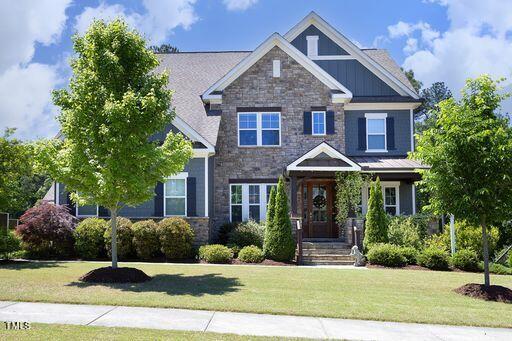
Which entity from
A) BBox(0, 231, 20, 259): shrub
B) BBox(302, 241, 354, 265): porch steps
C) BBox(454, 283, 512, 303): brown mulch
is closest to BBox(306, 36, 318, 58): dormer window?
BBox(302, 241, 354, 265): porch steps

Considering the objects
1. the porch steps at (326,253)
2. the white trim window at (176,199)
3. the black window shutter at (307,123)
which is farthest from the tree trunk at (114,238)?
the black window shutter at (307,123)

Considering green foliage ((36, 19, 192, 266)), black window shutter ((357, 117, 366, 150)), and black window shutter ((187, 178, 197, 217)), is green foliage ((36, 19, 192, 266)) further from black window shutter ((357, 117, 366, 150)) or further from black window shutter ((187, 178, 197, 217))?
black window shutter ((357, 117, 366, 150))

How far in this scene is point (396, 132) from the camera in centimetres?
2270

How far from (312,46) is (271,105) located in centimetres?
435

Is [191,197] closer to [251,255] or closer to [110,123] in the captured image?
[251,255]

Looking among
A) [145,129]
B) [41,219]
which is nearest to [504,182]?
[145,129]

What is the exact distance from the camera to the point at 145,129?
41.7ft

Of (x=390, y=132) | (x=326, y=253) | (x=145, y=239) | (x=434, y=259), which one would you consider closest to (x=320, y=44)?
(x=390, y=132)

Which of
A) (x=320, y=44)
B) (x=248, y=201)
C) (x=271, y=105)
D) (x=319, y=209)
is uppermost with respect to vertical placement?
(x=320, y=44)

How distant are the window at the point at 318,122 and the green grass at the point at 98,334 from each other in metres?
15.7

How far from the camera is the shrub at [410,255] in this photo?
57.0ft

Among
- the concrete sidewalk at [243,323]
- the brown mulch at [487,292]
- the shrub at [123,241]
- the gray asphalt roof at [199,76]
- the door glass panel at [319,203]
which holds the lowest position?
the brown mulch at [487,292]

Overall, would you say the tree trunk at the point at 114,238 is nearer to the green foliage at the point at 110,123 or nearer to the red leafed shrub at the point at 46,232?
the green foliage at the point at 110,123

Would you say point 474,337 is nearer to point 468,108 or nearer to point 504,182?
point 504,182
